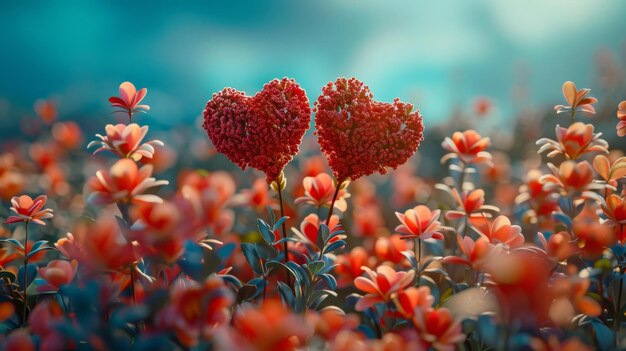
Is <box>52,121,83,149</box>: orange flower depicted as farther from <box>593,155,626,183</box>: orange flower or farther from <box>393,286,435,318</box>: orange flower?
<box>593,155,626,183</box>: orange flower

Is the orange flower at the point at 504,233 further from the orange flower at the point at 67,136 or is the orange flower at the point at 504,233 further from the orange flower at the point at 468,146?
the orange flower at the point at 67,136

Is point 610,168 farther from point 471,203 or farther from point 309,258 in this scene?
point 309,258

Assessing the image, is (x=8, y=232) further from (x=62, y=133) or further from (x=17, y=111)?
(x=17, y=111)

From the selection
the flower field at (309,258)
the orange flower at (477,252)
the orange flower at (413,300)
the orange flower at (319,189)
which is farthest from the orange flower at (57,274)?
the orange flower at (477,252)

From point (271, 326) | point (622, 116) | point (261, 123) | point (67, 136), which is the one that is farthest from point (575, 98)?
point (67, 136)

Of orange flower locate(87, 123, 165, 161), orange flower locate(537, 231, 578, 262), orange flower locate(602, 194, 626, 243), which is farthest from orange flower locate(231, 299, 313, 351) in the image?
orange flower locate(602, 194, 626, 243)

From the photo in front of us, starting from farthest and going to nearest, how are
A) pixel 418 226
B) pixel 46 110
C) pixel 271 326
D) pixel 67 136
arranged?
pixel 46 110, pixel 67 136, pixel 418 226, pixel 271 326

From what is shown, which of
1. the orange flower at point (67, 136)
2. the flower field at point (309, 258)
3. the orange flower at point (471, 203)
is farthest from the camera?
the orange flower at point (67, 136)
